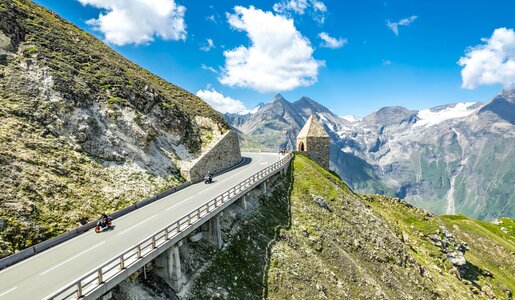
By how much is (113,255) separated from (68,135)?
724 inches

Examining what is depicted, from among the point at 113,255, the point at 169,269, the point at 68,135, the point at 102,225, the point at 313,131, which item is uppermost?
the point at 68,135

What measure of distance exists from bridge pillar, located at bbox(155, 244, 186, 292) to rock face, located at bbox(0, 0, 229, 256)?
8.36 metres

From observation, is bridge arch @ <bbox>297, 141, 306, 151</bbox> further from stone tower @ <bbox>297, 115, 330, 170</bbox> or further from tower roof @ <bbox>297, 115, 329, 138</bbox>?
tower roof @ <bbox>297, 115, 329, 138</bbox>

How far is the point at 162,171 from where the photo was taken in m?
40.2

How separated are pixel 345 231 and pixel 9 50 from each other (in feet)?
153

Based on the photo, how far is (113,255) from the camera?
65.6ft

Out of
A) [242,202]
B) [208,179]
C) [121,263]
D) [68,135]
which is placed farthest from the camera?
[208,179]

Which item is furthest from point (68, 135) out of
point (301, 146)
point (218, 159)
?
point (301, 146)

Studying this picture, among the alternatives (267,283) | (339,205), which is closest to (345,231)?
(339,205)

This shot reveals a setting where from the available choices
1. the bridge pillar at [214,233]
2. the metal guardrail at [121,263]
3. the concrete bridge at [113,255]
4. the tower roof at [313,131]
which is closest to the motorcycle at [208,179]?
the concrete bridge at [113,255]

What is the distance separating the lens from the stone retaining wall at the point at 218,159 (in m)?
45.1

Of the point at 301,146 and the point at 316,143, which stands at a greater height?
the point at 316,143

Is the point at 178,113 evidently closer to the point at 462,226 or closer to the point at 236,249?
the point at 236,249

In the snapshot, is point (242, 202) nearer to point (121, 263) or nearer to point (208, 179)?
point (208, 179)
